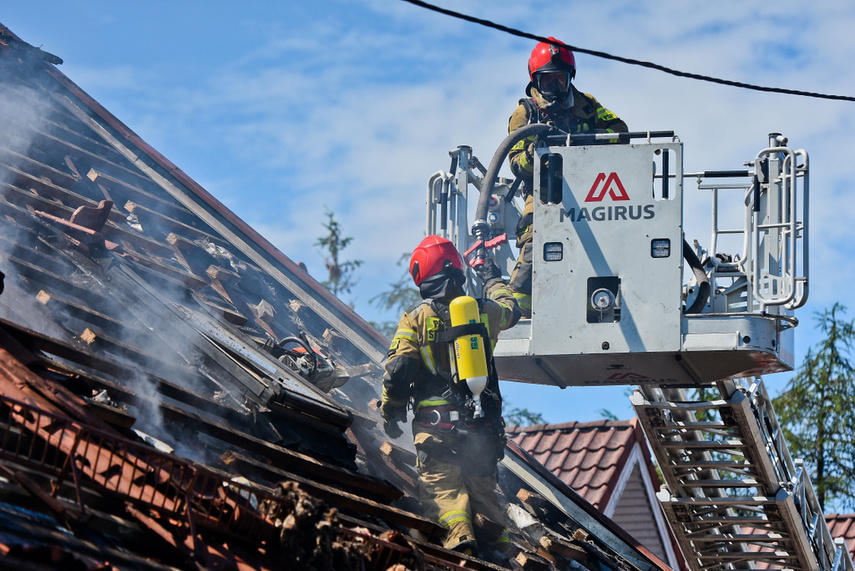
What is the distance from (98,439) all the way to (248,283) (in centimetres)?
424

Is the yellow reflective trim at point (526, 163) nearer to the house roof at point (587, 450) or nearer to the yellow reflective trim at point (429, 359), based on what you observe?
the yellow reflective trim at point (429, 359)

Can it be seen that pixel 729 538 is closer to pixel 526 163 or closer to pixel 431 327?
pixel 526 163

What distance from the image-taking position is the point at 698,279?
826 cm

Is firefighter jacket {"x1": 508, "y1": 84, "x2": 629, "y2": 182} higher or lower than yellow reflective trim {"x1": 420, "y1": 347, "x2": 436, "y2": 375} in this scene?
higher

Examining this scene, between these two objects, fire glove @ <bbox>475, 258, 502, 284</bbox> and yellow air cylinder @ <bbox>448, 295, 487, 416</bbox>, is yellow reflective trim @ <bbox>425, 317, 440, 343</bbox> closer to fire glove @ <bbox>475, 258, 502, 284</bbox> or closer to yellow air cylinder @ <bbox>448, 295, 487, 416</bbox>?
yellow air cylinder @ <bbox>448, 295, 487, 416</bbox>

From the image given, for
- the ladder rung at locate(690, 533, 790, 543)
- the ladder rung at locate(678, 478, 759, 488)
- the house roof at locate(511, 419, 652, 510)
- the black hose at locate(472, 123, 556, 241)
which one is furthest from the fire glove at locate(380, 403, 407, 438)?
the house roof at locate(511, 419, 652, 510)

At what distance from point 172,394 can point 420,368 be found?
1.61 metres

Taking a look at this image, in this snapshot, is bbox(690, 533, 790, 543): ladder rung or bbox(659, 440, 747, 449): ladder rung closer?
bbox(659, 440, 747, 449): ladder rung

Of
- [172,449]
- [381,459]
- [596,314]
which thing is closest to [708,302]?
[596,314]

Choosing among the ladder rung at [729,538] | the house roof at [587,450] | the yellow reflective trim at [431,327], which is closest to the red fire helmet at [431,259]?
the yellow reflective trim at [431,327]

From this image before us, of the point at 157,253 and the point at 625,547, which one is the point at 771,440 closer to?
the point at 625,547

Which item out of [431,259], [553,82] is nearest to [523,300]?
[431,259]

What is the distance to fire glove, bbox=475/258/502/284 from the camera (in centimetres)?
856

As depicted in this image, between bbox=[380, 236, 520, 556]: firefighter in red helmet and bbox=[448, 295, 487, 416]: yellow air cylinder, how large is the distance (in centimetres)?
6
